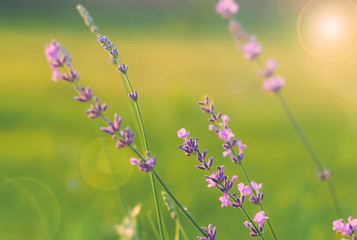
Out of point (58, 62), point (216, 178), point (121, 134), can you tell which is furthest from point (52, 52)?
point (216, 178)

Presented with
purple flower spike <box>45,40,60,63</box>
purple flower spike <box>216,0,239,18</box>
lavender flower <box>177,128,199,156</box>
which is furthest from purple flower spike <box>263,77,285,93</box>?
purple flower spike <box>45,40,60,63</box>

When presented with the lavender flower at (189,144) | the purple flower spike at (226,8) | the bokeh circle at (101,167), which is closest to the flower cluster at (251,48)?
the purple flower spike at (226,8)

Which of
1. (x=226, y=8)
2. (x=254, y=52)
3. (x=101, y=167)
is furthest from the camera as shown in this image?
(x=101, y=167)

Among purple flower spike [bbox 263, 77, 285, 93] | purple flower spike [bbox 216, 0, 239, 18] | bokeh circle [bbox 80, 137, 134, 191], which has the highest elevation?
bokeh circle [bbox 80, 137, 134, 191]

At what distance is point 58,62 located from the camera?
0.59 metres

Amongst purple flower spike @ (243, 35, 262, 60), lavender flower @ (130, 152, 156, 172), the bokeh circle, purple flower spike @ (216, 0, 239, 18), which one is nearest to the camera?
lavender flower @ (130, 152, 156, 172)

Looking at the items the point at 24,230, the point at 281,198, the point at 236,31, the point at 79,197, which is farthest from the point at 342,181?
the point at 24,230

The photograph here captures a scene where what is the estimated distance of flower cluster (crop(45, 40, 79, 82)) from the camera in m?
0.57

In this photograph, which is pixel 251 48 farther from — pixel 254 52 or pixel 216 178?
pixel 216 178

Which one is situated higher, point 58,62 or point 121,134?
point 58,62

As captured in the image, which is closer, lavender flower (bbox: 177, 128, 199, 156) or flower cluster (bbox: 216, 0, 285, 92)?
lavender flower (bbox: 177, 128, 199, 156)

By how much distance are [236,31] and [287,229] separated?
29.0 inches

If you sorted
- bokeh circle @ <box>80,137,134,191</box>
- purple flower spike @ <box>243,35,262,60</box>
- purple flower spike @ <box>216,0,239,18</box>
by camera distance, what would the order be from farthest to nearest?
bokeh circle @ <box>80,137,134,191</box>
purple flower spike @ <box>243,35,262,60</box>
purple flower spike @ <box>216,0,239,18</box>

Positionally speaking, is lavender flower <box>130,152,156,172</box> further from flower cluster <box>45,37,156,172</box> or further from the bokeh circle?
the bokeh circle
